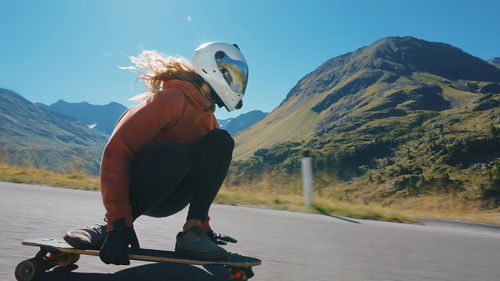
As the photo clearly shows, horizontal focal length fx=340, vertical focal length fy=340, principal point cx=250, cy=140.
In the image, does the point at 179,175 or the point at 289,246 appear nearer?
the point at 179,175

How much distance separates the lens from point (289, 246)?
9.88ft

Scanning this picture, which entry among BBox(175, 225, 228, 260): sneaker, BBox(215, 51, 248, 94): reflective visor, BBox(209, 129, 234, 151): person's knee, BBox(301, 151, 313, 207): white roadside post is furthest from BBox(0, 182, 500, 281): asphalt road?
BBox(301, 151, 313, 207): white roadside post

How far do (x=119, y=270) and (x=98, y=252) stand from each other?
33 cm

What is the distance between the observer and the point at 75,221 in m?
3.56

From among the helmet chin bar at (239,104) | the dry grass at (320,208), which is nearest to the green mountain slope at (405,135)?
the dry grass at (320,208)

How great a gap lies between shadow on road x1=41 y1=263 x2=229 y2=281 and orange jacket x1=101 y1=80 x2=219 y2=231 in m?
0.40

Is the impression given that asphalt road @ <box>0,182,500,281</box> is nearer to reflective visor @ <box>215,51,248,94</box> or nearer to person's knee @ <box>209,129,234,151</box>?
person's knee @ <box>209,129,234,151</box>

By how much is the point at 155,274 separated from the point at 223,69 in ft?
4.22

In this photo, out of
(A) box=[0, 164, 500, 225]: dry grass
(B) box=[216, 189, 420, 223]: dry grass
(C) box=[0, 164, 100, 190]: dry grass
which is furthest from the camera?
(C) box=[0, 164, 100, 190]: dry grass

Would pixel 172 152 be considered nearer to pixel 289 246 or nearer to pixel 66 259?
pixel 66 259

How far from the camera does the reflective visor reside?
2.18m

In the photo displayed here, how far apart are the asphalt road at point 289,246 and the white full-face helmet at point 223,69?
110cm

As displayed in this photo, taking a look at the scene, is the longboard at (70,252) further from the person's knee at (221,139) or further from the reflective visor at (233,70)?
the reflective visor at (233,70)

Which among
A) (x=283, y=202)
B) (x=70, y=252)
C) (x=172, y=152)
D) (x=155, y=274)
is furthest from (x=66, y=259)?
(x=283, y=202)
